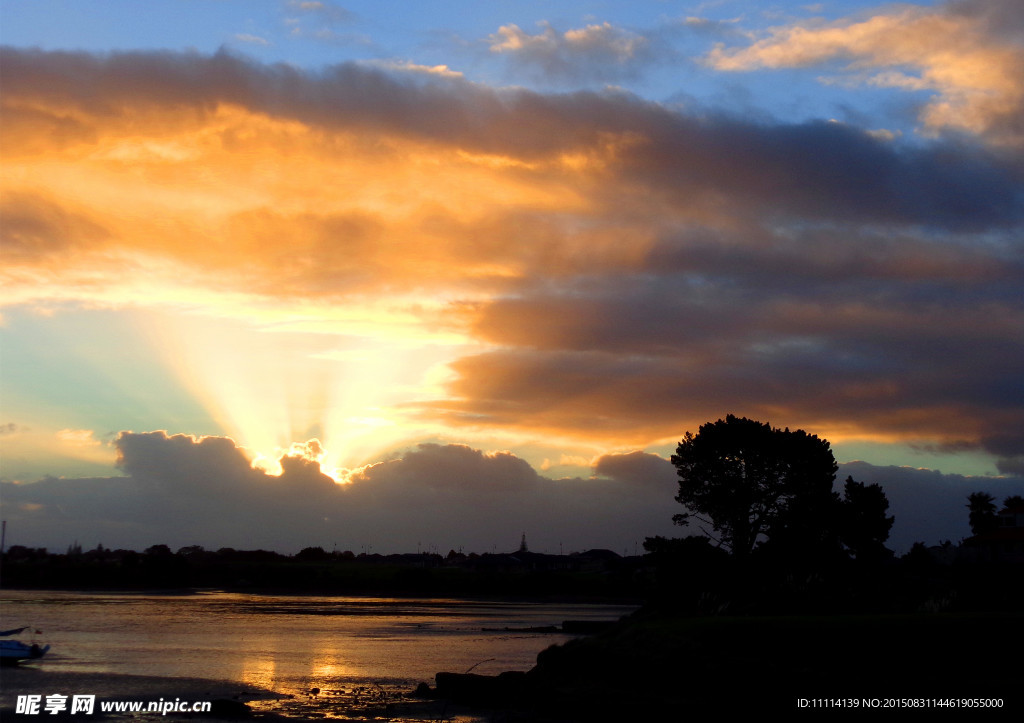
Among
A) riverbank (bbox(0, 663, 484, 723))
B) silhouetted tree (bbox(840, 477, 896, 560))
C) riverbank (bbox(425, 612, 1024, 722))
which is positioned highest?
silhouetted tree (bbox(840, 477, 896, 560))

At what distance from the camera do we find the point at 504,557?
19562cm

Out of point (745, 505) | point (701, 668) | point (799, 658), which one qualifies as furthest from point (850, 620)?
point (745, 505)

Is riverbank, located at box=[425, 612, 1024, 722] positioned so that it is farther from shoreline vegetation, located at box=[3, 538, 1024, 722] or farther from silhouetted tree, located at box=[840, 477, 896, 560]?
silhouetted tree, located at box=[840, 477, 896, 560]

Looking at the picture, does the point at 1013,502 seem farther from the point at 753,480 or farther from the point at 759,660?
the point at 759,660

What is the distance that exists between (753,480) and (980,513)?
59640mm

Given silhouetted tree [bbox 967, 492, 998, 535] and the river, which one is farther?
silhouetted tree [bbox 967, 492, 998, 535]

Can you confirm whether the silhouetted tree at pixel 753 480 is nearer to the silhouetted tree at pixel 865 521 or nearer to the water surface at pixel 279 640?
the silhouetted tree at pixel 865 521

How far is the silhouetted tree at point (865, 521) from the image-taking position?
6769 centimetres

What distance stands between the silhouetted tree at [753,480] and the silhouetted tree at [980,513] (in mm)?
51155

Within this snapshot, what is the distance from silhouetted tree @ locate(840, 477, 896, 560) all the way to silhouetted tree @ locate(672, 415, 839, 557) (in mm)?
1902

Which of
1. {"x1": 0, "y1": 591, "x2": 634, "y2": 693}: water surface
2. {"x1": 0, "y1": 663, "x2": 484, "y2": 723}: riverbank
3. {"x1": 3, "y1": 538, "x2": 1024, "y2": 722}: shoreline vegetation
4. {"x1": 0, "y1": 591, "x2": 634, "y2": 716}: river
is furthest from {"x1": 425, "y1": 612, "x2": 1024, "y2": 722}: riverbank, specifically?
{"x1": 0, "y1": 591, "x2": 634, "y2": 693}: water surface

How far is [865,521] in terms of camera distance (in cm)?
6881

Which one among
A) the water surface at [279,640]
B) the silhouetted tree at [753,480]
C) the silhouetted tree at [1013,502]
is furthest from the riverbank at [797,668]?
the silhouetted tree at [1013,502]

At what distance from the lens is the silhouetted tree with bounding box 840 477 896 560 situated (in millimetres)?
67688
